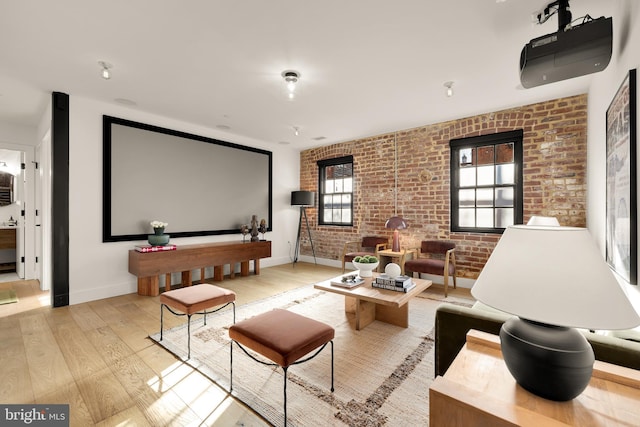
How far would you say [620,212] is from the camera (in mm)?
1931

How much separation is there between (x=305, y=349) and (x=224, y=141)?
4.48 meters

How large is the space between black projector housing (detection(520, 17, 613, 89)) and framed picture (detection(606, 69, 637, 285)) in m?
0.26

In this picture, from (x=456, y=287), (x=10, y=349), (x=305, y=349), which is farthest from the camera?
(x=456, y=287)

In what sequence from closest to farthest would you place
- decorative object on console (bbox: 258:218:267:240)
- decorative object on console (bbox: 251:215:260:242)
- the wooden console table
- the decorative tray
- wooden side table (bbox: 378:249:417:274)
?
the decorative tray, the wooden console table, wooden side table (bbox: 378:249:417:274), decorative object on console (bbox: 251:215:260:242), decorative object on console (bbox: 258:218:267:240)

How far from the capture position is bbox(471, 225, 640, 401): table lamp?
83 centimetres

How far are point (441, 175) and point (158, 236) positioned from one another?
4.45 metres

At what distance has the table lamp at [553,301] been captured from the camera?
2.73 ft

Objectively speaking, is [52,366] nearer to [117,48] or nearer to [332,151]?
[117,48]

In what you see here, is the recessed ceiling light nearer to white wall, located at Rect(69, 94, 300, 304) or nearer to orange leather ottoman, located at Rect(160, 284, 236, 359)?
white wall, located at Rect(69, 94, 300, 304)

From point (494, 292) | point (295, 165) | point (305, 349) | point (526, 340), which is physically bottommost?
point (305, 349)

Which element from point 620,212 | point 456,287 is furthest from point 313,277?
point 620,212

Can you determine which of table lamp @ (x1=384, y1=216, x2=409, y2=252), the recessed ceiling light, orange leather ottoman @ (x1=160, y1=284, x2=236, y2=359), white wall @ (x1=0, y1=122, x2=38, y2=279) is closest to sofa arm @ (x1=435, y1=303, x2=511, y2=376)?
orange leather ottoman @ (x1=160, y1=284, x2=236, y2=359)

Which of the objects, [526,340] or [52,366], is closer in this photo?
[526,340]

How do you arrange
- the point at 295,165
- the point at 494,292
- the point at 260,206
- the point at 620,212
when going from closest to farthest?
the point at 494,292, the point at 620,212, the point at 260,206, the point at 295,165
